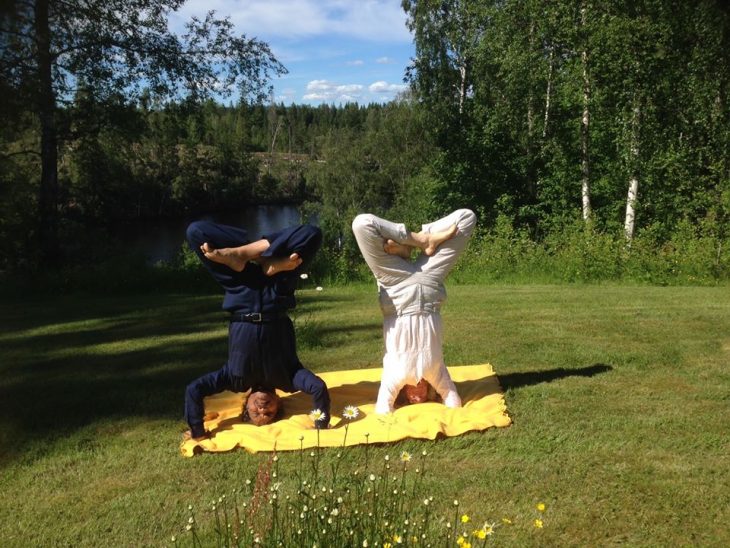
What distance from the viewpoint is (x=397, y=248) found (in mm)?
5012

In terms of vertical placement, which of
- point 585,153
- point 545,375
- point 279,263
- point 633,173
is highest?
point 585,153

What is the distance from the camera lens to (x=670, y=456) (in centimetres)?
418

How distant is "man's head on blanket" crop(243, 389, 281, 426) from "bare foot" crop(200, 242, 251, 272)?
0.99m

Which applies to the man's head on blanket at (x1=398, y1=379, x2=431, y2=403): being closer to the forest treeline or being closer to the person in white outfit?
the person in white outfit

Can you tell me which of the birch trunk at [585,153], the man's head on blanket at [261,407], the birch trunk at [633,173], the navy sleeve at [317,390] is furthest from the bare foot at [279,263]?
the birch trunk at [585,153]

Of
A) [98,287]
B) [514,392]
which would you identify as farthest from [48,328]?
[514,392]

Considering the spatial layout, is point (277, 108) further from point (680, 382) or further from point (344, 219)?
point (680, 382)

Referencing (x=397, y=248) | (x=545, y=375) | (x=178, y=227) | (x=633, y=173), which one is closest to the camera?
(x=397, y=248)


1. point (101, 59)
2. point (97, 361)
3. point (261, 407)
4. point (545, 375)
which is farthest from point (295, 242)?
point (101, 59)

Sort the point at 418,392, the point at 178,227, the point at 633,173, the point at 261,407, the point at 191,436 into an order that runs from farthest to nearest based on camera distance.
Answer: the point at 178,227, the point at 633,173, the point at 418,392, the point at 261,407, the point at 191,436

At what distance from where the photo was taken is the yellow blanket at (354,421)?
4.53 m

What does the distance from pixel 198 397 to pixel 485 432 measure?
2045mm

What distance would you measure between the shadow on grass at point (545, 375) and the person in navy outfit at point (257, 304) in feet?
5.94

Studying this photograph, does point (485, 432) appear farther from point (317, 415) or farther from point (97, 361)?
point (97, 361)
